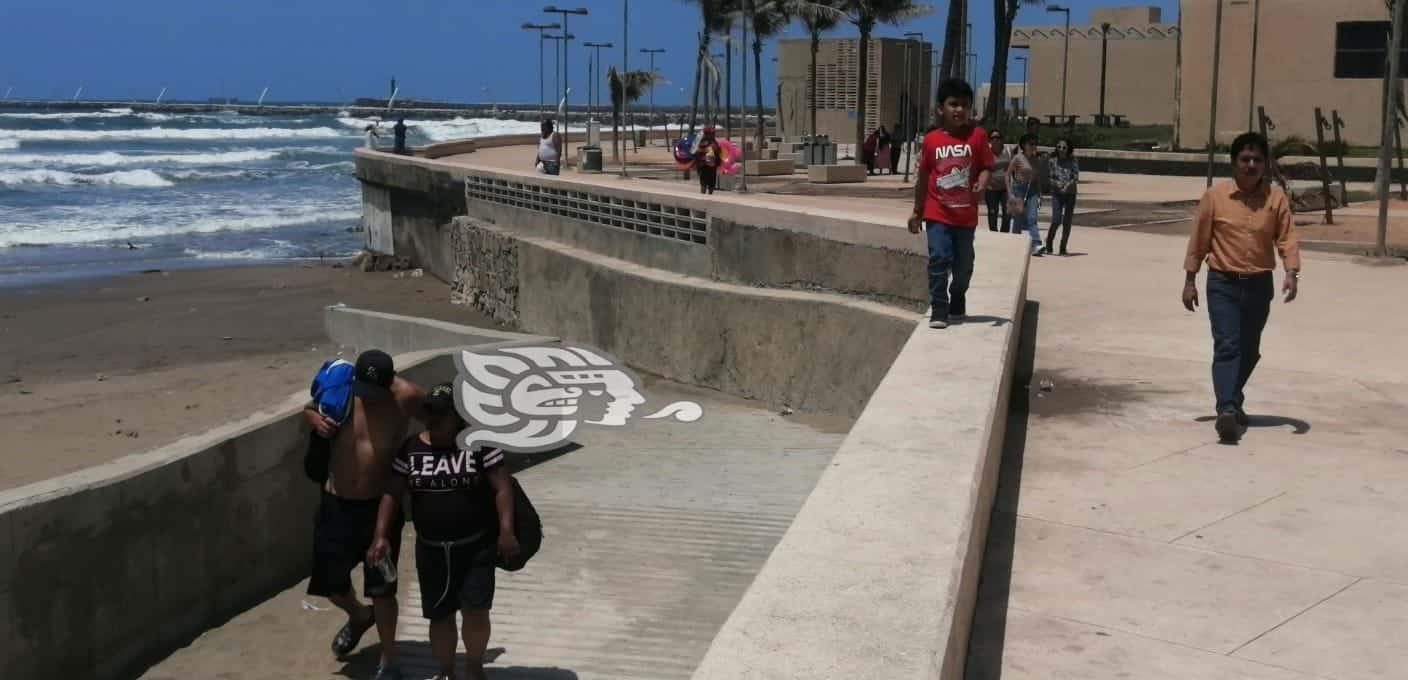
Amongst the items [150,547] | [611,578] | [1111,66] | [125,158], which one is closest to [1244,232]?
[611,578]

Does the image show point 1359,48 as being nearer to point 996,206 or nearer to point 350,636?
point 996,206

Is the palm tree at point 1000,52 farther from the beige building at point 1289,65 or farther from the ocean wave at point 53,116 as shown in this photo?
the ocean wave at point 53,116

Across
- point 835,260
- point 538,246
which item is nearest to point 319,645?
point 835,260

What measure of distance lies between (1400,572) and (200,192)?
53.1m

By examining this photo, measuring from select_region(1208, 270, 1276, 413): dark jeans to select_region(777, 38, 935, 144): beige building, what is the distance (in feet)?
147

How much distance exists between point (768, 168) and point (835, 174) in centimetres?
476

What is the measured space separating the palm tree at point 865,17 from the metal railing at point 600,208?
64.6ft

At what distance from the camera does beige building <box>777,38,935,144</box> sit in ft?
183

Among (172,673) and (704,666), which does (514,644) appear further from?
(704,666)

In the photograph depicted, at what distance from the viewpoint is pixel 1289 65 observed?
3847 cm

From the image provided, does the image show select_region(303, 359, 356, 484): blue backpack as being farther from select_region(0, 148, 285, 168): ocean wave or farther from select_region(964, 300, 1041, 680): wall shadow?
select_region(0, 148, 285, 168): ocean wave

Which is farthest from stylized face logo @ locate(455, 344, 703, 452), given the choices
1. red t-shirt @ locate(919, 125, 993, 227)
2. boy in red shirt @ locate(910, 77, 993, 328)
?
red t-shirt @ locate(919, 125, 993, 227)

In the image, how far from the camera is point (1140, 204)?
25266 millimetres

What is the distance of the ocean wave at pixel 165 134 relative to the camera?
95431 mm
